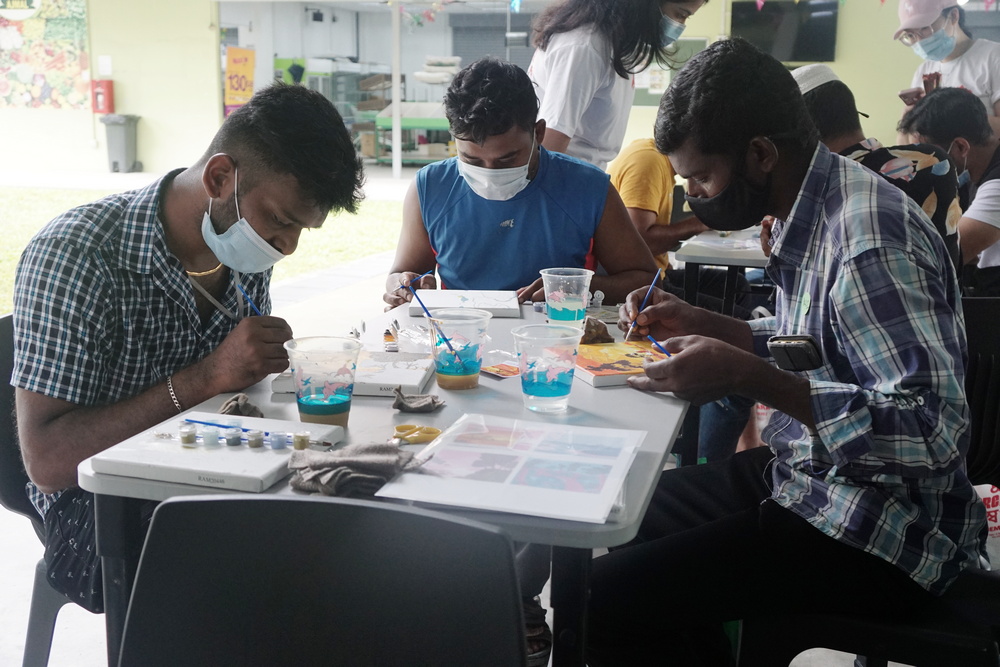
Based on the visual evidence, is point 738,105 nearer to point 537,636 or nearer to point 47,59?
point 537,636

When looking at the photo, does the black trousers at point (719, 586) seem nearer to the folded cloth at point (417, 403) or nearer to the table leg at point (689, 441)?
the folded cloth at point (417, 403)

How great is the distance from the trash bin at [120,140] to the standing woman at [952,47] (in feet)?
33.4

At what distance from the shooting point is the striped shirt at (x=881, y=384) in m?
1.25

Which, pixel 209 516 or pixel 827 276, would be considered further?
pixel 827 276

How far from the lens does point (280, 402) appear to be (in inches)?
57.4

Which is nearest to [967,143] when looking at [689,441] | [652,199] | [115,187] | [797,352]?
[652,199]

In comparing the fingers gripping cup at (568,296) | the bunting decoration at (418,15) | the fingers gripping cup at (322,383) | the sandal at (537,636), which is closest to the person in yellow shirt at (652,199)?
the fingers gripping cup at (568,296)

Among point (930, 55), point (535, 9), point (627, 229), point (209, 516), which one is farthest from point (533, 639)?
point (535, 9)

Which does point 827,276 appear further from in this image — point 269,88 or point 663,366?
point 269,88

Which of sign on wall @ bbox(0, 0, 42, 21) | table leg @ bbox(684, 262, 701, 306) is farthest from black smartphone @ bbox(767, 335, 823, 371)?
sign on wall @ bbox(0, 0, 42, 21)

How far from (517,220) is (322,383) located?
4.45ft

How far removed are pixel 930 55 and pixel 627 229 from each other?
2.86 metres

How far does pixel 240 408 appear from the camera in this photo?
1356 millimetres

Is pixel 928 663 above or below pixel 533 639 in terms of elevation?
above
